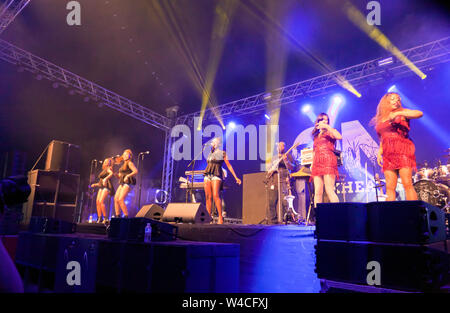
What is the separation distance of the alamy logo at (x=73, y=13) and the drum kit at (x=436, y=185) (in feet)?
35.9

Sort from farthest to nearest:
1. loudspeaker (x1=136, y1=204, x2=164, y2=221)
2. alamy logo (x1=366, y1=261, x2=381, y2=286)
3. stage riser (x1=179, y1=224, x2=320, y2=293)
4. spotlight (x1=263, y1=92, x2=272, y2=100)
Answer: spotlight (x1=263, y1=92, x2=272, y2=100)
loudspeaker (x1=136, y1=204, x2=164, y2=221)
stage riser (x1=179, y1=224, x2=320, y2=293)
alamy logo (x1=366, y1=261, x2=381, y2=286)

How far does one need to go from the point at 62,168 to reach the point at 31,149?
10.4 feet

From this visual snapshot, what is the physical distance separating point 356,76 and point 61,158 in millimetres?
9883

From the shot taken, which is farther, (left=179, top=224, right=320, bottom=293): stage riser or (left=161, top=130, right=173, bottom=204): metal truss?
(left=161, top=130, right=173, bottom=204): metal truss

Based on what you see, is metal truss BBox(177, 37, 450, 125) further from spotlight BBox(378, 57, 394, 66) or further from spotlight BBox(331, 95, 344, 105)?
spotlight BBox(331, 95, 344, 105)

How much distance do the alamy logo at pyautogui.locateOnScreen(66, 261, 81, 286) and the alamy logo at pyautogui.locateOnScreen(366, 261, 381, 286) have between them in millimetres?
3222

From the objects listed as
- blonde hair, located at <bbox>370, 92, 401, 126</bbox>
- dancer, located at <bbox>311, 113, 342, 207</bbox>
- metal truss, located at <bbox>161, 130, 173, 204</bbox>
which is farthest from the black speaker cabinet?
blonde hair, located at <bbox>370, 92, 401, 126</bbox>

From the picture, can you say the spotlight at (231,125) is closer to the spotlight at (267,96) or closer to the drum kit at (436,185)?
the spotlight at (267,96)

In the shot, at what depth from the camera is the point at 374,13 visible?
787cm

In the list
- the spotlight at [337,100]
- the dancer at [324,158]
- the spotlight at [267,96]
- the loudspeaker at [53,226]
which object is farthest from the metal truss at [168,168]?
the dancer at [324,158]

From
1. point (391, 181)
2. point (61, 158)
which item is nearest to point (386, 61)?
point (391, 181)

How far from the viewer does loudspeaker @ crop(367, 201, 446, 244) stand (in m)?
1.85

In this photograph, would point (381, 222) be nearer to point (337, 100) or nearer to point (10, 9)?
point (337, 100)

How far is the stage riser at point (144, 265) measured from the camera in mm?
2539
